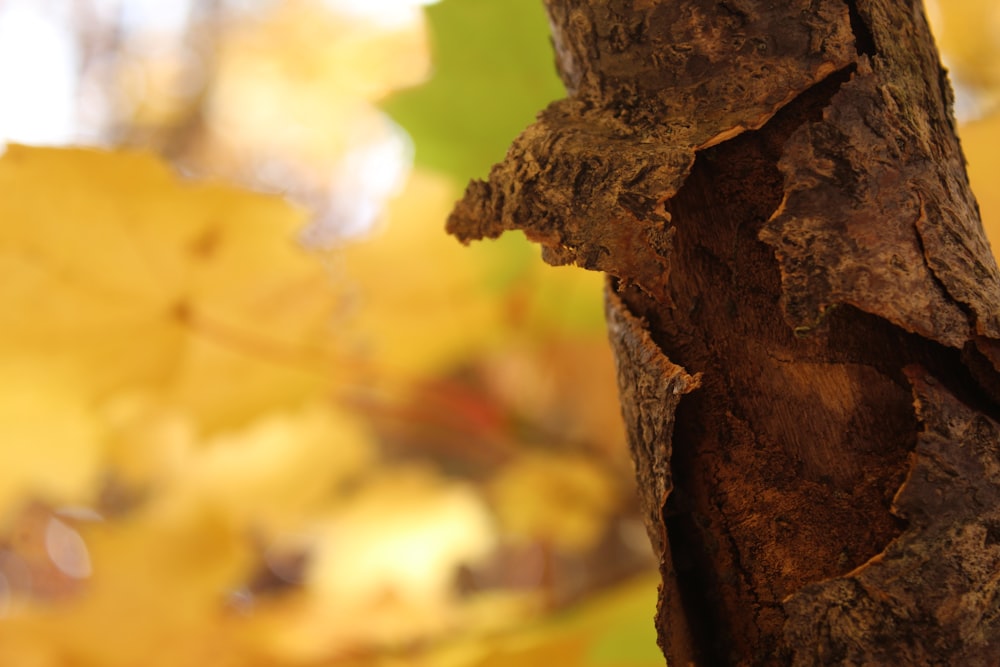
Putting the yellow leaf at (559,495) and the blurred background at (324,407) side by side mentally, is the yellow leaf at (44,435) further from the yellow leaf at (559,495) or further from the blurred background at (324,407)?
the yellow leaf at (559,495)

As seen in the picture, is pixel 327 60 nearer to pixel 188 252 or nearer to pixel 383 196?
pixel 383 196

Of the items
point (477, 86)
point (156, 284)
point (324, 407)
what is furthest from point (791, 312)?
point (324, 407)

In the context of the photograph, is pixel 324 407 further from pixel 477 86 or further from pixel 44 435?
pixel 477 86

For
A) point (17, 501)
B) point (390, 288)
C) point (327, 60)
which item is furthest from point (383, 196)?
point (327, 60)

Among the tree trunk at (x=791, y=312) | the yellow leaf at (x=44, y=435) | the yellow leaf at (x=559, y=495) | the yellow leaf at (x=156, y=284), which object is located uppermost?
the yellow leaf at (x=156, y=284)

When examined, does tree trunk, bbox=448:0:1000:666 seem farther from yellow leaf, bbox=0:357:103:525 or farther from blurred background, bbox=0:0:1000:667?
yellow leaf, bbox=0:357:103:525

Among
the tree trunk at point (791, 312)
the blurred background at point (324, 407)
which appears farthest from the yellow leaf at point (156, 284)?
the tree trunk at point (791, 312)

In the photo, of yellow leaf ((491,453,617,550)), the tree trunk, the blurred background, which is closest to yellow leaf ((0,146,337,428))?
the blurred background
